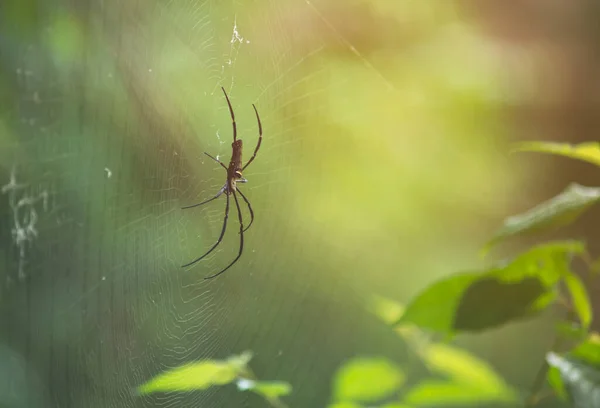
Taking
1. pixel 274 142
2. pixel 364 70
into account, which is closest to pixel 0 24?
pixel 274 142

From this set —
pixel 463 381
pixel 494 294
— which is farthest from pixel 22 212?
pixel 463 381

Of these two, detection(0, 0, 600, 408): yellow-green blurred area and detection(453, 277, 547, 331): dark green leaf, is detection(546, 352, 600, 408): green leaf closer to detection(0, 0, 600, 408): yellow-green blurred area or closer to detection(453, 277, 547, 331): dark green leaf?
detection(453, 277, 547, 331): dark green leaf

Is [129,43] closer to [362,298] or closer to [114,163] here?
[114,163]

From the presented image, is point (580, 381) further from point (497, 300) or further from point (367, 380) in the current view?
point (367, 380)

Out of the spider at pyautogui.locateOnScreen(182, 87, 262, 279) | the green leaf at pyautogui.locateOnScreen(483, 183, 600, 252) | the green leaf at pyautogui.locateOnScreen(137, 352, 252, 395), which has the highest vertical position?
the spider at pyautogui.locateOnScreen(182, 87, 262, 279)

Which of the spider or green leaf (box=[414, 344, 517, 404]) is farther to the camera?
green leaf (box=[414, 344, 517, 404])

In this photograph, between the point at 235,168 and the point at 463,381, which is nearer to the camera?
the point at 235,168

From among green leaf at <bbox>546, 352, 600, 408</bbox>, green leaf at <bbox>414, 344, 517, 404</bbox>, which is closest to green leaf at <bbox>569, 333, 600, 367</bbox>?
green leaf at <bbox>546, 352, 600, 408</bbox>
